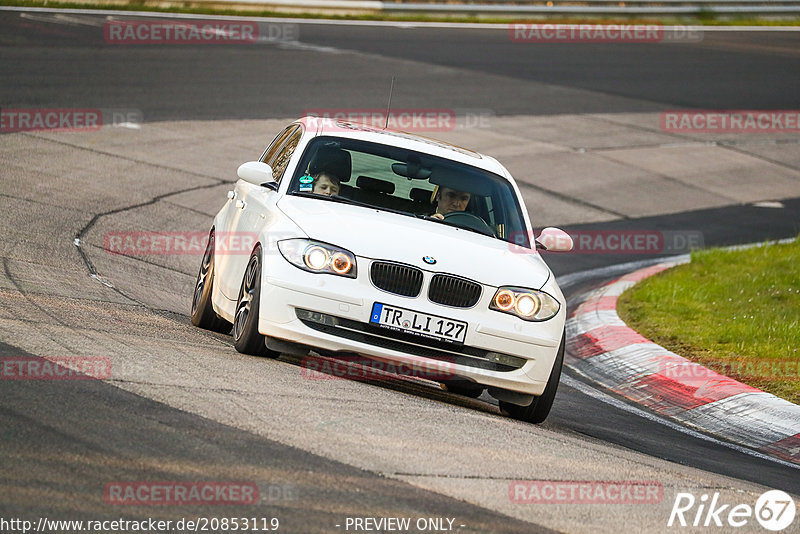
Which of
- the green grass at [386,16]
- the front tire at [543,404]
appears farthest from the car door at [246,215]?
the green grass at [386,16]

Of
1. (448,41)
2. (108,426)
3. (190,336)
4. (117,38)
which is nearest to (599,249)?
(190,336)

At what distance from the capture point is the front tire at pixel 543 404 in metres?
7.43

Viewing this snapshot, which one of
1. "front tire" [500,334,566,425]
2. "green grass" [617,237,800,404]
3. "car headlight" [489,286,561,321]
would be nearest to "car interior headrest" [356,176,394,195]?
"car headlight" [489,286,561,321]

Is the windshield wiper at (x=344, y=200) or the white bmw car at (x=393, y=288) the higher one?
the windshield wiper at (x=344, y=200)

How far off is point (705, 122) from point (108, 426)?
2076 centimetres

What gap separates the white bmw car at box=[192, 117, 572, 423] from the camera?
704cm

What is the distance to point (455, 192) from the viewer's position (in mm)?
8375

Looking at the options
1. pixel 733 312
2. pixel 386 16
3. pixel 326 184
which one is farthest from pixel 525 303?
pixel 386 16

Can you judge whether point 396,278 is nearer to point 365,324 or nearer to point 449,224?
point 365,324

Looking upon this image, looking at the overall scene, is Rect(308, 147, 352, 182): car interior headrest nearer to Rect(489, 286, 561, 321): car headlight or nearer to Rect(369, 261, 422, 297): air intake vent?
Rect(369, 261, 422, 297): air intake vent

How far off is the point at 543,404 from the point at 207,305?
272cm

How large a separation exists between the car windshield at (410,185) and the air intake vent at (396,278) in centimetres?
103

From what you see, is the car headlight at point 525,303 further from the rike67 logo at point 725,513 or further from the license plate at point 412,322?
the rike67 logo at point 725,513

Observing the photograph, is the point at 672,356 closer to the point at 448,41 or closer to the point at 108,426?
→ the point at 108,426
